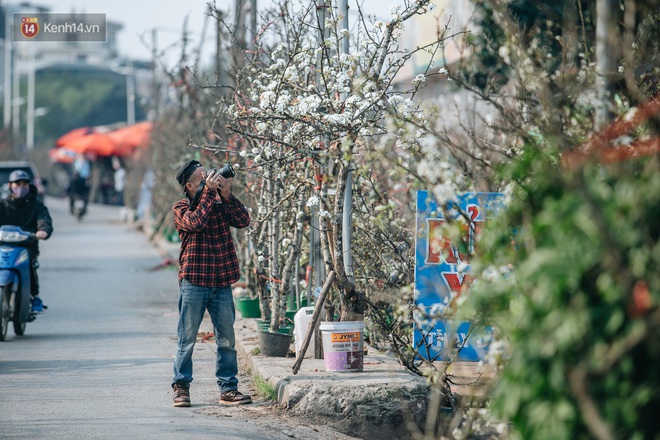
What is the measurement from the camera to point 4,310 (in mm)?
11305

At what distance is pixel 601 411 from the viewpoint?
10.9ft

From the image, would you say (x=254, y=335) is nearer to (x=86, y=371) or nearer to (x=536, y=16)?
(x=86, y=371)

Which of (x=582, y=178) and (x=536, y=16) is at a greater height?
(x=536, y=16)

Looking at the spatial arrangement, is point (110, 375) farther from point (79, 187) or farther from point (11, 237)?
point (79, 187)

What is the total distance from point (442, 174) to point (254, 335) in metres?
6.17

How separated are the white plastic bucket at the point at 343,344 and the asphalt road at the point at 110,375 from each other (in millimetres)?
644

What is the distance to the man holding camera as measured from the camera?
7.94 meters

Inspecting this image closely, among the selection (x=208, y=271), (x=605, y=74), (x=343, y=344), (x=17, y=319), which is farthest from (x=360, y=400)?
(x=17, y=319)

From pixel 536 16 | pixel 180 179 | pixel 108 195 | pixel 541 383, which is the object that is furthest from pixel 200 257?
pixel 108 195

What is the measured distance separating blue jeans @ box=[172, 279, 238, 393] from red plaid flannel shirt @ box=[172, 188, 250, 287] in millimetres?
94

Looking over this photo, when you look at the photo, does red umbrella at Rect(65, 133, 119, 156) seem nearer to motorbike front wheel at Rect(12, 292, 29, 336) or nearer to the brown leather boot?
motorbike front wheel at Rect(12, 292, 29, 336)

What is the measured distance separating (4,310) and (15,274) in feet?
1.48

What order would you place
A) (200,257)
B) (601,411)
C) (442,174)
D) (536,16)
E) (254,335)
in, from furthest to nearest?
1. (536,16)
2. (254,335)
3. (200,257)
4. (442,174)
5. (601,411)

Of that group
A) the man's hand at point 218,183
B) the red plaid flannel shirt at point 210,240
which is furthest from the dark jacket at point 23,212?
the man's hand at point 218,183
